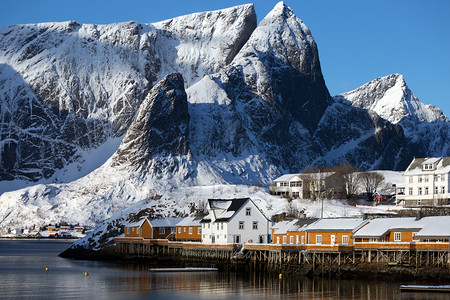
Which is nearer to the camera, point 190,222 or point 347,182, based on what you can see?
point 190,222

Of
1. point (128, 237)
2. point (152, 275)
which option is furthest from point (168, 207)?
point (152, 275)

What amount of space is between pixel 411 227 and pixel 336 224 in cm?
1150

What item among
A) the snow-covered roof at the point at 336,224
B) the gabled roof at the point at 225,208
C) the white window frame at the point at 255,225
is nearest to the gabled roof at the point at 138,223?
the gabled roof at the point at 225,208

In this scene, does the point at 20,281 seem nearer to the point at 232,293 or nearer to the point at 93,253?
the point at 232,293

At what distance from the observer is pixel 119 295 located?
250ft

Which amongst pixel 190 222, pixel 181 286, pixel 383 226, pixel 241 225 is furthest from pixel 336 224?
pixel 190 222

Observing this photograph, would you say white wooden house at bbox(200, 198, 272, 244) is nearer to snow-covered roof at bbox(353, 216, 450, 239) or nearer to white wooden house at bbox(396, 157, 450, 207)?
snow-covered roof at bbox(353, 216, 450, 239)

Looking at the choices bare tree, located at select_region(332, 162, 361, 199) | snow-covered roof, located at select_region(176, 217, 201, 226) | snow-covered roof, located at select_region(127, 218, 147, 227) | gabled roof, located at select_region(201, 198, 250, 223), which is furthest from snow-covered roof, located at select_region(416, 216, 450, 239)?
bare tree, located at select_region(332, 162, 361, 199)

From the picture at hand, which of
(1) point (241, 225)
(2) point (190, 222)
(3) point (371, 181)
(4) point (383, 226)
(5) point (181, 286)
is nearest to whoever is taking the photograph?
(5) point (181, 286)

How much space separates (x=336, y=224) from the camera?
96562 millimetres

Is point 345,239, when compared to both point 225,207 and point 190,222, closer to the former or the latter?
point 225,207

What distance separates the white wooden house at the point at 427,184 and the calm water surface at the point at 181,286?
60008 millimetres

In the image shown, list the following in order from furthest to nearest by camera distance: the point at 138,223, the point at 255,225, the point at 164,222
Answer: the point at 138,223 < the point at 164,222 < the point at 255,225

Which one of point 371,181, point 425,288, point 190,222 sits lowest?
point 425,288
